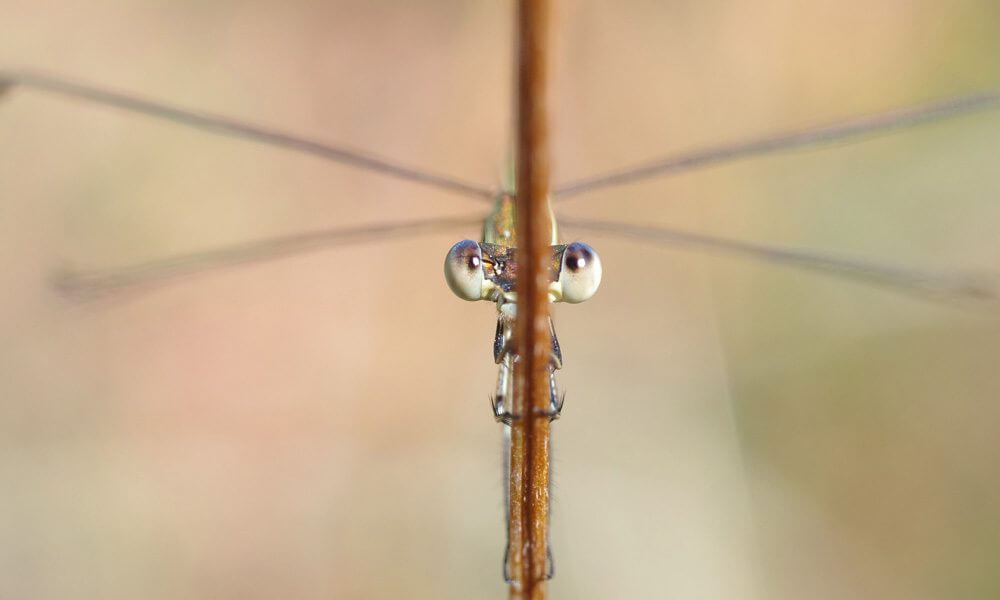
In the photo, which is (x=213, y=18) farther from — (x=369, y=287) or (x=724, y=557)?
(x=724, y=557)

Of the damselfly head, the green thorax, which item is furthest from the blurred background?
the damselfly head

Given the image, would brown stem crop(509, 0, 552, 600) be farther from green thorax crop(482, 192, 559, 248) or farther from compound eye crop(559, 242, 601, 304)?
green thorax crop(482, 192, 559, 248)

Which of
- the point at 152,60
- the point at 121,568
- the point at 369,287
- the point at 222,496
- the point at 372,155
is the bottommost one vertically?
the point at 121,568

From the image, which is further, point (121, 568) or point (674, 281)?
point (674, 281)

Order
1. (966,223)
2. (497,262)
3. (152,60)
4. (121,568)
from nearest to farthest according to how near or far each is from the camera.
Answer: (497,262) < (121,568) < (966,223) < (152,60)

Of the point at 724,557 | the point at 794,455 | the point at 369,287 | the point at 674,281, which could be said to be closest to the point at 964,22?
the point at 674,281

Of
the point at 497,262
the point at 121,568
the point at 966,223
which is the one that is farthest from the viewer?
the point at 966,223

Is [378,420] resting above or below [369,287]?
below
